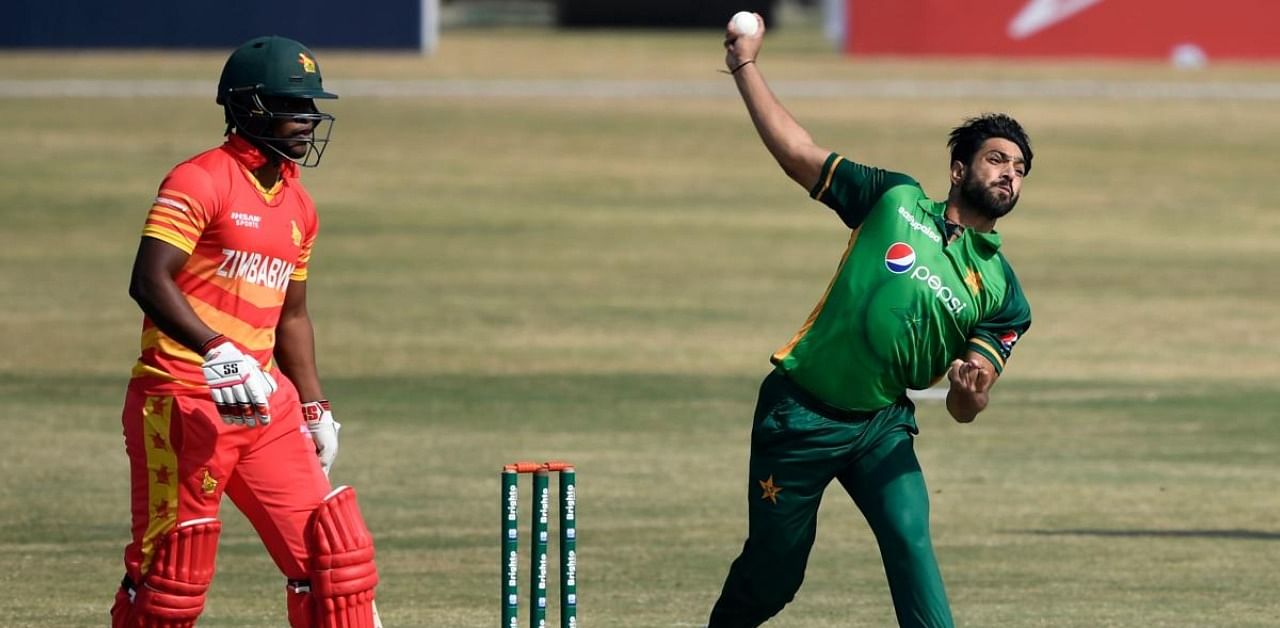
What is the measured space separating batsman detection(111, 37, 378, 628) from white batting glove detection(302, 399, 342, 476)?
1.12ft

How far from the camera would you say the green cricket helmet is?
7062 millimetres

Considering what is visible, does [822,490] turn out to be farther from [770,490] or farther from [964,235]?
[964,235]

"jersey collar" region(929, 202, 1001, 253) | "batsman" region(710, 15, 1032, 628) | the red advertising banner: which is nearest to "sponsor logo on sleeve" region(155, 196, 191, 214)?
"batsman" region(710, 15, 1032, 628)

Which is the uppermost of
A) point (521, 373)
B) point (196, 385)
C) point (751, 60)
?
point (751, 60)

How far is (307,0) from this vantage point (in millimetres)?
34531

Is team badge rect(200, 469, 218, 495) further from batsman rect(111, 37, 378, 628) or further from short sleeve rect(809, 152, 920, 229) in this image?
short sleeve rect(809, 152, 920, 229)

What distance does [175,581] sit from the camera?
6848mm

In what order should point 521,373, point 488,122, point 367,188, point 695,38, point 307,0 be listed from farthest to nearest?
point 695,38 < point 307,0 < point 488,122 < point 367,188 < point 521,373

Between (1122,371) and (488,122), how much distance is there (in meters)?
14.1

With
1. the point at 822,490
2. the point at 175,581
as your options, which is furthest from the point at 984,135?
the point at 175,581

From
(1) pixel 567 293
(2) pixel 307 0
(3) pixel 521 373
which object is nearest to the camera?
(3) pixel 521 373

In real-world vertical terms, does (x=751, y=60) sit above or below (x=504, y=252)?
above

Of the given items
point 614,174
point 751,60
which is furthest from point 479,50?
point 751,60

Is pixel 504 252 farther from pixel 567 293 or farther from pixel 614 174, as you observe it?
pixel 614 174
